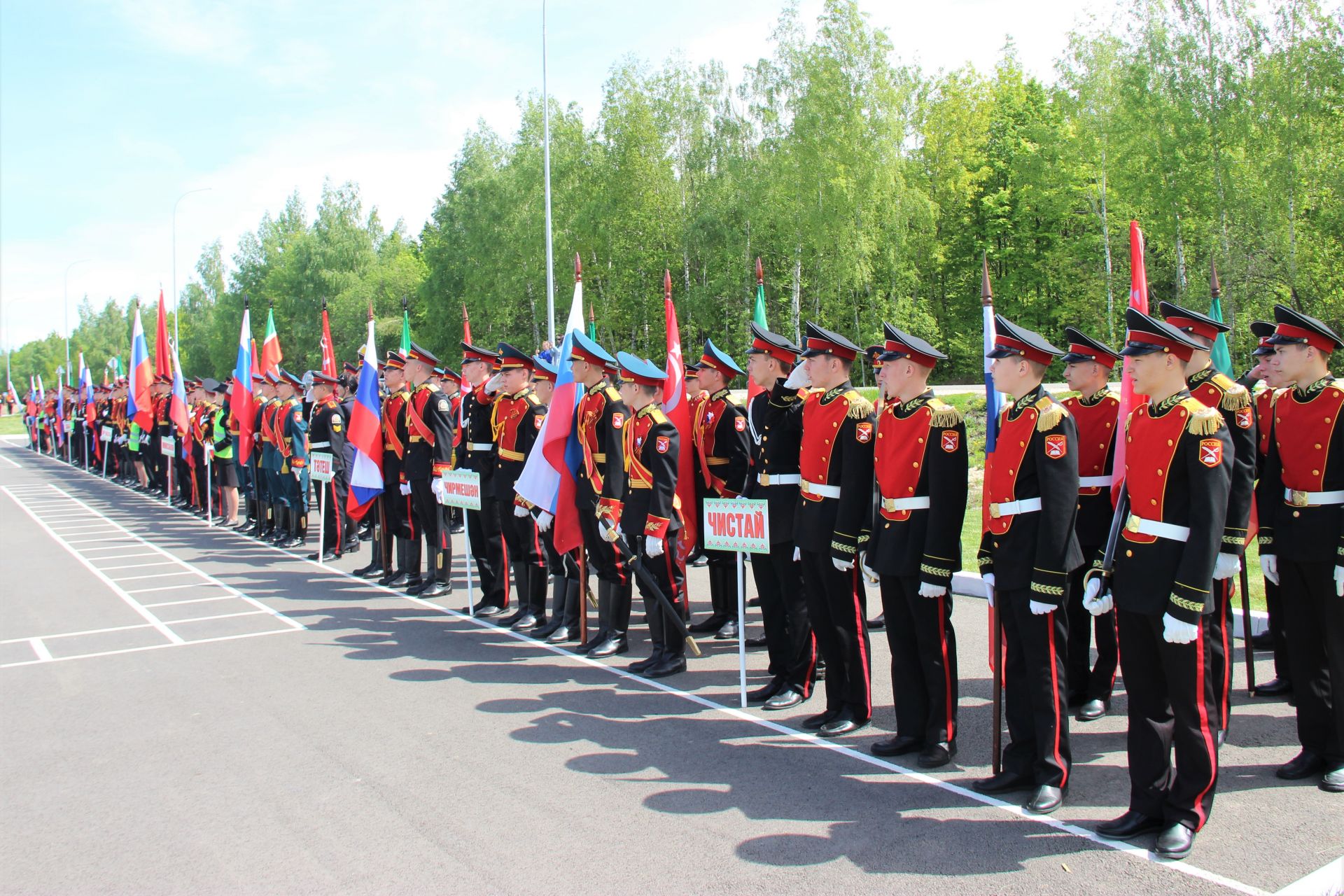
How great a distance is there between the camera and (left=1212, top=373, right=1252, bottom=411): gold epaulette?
15.9 feet

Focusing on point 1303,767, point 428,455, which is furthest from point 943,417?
point 428,455

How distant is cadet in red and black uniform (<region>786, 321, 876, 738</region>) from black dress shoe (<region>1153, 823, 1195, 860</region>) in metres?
1.86

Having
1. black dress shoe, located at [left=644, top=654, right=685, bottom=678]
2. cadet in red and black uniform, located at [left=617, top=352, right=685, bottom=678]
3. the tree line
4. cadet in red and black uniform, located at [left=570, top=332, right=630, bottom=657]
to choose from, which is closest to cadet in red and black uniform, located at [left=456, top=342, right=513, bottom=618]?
cadet in red and black uniform, located at [left=570, top=332, right=630, bottom=657]

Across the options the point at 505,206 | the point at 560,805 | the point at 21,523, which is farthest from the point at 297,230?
the point at 560,805

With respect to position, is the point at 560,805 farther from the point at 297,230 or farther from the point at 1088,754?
the point at 297,230

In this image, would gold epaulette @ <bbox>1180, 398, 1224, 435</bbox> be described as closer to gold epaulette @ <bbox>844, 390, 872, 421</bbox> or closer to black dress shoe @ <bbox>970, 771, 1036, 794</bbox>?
gold epaulette @ <bbox>844, 390, 872, 421</bbox>

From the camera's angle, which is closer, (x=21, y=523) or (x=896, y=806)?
(x=896, y=806)

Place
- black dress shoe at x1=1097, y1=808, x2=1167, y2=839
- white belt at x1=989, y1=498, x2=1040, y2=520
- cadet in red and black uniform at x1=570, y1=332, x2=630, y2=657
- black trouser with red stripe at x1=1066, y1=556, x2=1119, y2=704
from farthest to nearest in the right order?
1. cadet in red and black uniform at x1=570, y1=332, x2=630, y2=657
2. black trouser with red stripe at x1=1066, y1=556, x2=1119, y2=704
3. white belt at x1=989, y1=498, x2=1040, y2=520
4. black dress shoe at x1=1097, y1=808, x2=1167, y2=839

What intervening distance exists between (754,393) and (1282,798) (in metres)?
4.68

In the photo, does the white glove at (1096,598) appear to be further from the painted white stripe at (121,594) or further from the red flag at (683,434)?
the painted white stripe at (121,594)

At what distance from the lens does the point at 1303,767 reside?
466cm

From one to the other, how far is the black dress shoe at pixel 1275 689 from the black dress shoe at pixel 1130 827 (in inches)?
93.8

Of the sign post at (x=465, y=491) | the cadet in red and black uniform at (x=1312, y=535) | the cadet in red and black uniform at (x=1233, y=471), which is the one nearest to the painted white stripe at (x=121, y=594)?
the sign post at (x=465, y=491)

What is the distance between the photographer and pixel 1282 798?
4.44m
